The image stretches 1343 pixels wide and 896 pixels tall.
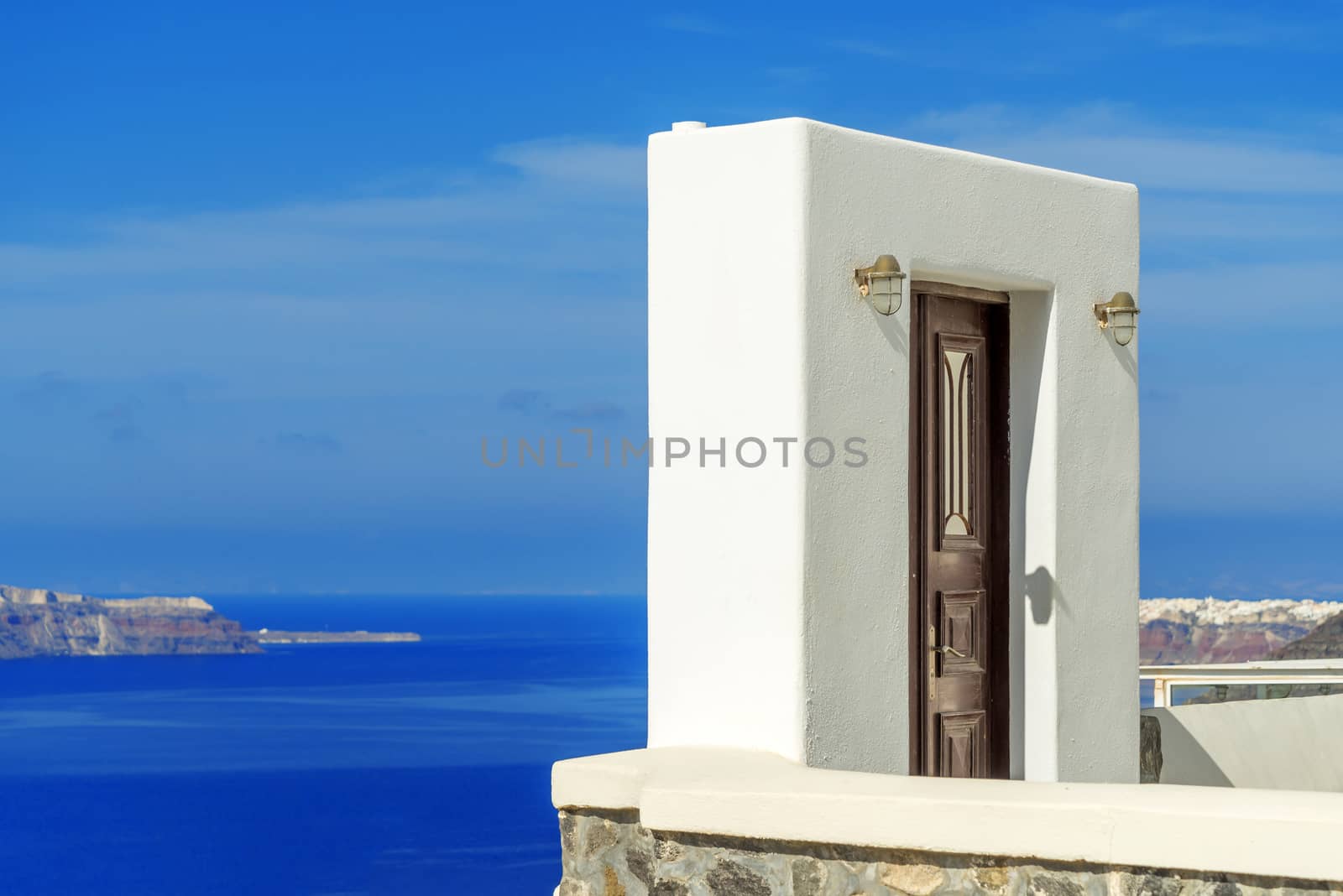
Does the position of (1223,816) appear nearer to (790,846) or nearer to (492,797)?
(790,846)

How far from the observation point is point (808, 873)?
443cm

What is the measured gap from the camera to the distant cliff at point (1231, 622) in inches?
1198

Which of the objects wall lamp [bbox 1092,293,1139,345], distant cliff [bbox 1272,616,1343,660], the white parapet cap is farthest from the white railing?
distant cliff [bbox 1272,616,1343,660]

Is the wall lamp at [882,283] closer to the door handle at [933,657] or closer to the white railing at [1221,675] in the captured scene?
the door handle at [933,657]

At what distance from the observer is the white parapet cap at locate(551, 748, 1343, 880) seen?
3.76 m

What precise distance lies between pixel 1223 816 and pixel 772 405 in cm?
219

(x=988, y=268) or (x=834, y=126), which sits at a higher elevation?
(x=834, y=126)

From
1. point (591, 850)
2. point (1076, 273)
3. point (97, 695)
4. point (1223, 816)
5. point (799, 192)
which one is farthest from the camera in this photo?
point (97, 695)

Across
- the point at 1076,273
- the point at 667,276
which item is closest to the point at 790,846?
the point at 667,276

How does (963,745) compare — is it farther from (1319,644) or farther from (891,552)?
(1319,644)

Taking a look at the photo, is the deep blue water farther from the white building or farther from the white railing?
the white building

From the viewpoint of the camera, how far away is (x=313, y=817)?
284ft

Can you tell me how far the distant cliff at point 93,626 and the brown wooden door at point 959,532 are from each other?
115m

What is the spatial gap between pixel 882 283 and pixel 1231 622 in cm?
3197
